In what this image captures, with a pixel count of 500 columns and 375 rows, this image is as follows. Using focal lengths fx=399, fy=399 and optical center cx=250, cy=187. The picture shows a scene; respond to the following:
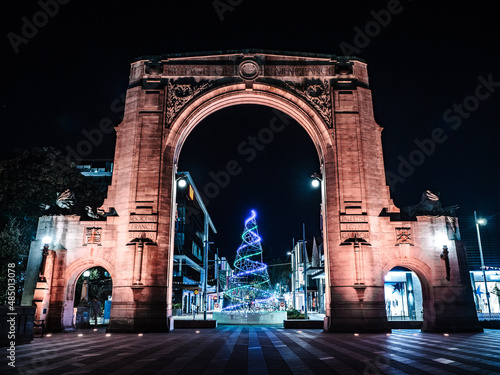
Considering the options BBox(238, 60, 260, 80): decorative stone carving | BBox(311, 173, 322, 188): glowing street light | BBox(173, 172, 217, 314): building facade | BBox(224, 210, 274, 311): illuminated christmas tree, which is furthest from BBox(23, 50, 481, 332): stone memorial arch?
BBox(173, 172, 217, 314): building facade

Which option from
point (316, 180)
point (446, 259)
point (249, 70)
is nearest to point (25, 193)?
point (249, 70)

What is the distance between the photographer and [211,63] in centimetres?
2528

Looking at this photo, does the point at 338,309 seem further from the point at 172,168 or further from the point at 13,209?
the point at 13,209

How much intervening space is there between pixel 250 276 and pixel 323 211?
405 inches

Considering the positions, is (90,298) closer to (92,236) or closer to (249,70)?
(92,236)

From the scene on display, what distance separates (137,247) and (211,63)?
12.2 m

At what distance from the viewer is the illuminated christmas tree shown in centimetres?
3017

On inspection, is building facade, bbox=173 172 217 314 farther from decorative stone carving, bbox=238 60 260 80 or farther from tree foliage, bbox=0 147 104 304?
decorative stone carving, bbox=238 60 260 80

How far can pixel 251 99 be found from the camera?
85.2 ft

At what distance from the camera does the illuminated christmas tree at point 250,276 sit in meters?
30.2

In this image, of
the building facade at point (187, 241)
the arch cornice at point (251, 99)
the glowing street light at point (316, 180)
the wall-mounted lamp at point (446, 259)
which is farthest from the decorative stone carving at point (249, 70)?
the building facade at point (187, 241)

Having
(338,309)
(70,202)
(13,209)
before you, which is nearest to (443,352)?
(338,309)

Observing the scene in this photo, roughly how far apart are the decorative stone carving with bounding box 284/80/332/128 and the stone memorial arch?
7cm

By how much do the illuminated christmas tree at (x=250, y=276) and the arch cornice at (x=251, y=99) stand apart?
867cm
